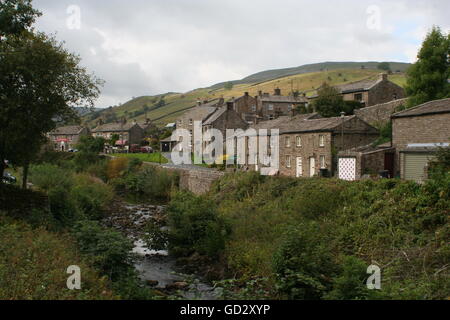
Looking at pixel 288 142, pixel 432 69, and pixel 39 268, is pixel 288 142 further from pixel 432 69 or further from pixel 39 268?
pixel 39 268

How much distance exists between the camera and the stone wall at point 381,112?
44.4 meters

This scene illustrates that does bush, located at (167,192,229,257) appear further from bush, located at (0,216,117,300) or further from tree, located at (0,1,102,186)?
tree, located at (0,1,102,186)

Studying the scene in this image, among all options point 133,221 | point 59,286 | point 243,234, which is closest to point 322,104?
point 133,221

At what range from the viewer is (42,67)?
2097 cm

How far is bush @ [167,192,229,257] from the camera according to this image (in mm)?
22031

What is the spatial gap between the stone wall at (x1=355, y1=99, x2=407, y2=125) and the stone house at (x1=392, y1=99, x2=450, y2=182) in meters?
14.8

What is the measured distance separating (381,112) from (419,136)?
62.1 ft

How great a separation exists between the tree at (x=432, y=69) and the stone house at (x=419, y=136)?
32.8ft

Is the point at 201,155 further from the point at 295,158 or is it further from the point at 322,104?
the point at 295,158

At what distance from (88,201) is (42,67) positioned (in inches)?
527

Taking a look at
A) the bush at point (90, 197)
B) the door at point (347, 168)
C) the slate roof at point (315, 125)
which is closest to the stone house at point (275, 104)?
the slate roof at point (315, 125)

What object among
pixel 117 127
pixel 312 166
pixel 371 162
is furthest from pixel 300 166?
pixel 117 127

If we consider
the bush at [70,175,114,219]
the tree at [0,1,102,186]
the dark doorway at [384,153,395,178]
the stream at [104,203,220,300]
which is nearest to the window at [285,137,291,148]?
→ the dark doorway at [384,153,395,178]

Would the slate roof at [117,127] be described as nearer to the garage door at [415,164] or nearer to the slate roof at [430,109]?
the slate roof at [430,109]
